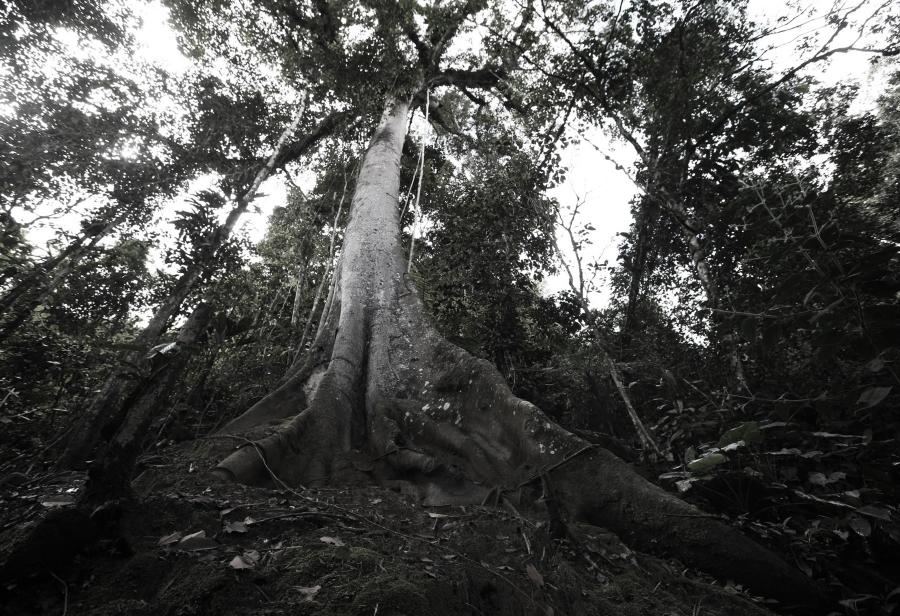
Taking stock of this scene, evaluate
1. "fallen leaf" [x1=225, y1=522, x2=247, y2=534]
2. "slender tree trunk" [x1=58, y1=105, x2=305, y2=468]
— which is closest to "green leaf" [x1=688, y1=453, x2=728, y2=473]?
"fallen leaf" [x1=225, y1=522, x2=247, y2=534]

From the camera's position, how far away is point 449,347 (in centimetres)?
325

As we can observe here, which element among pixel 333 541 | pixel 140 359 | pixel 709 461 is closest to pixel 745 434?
pixel 709 461

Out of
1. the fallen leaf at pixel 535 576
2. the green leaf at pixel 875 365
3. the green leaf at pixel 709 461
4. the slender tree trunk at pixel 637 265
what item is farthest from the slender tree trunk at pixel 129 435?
the slender tree trunk at pixel 637 265

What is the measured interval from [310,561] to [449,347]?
214cm

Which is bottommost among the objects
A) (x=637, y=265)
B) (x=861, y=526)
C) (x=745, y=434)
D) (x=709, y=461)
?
(x=861, y=526)

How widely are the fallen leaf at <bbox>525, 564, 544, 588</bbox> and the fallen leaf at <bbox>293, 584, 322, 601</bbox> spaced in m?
0.75

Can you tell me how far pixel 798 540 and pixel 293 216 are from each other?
10.3m

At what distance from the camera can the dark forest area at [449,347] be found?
1.33 metres

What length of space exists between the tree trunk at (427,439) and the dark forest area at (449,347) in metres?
0.02

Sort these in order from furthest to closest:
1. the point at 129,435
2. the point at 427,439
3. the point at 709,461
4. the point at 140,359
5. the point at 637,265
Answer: the point at 637,265, the point at 140,359, the point at 427,439, the point at 709,461, the point at 129,435

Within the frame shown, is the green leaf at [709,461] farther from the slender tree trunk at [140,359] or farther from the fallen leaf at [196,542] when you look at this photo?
the slender tree trunk at [140,359]

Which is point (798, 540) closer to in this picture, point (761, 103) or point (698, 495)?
point (698, 495)

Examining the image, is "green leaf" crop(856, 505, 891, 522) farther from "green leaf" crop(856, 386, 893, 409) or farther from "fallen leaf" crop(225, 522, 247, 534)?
"fallen leaf" crop(225, 522, 247, 534)

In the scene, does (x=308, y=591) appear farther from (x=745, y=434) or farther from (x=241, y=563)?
(x=745, y=434)
